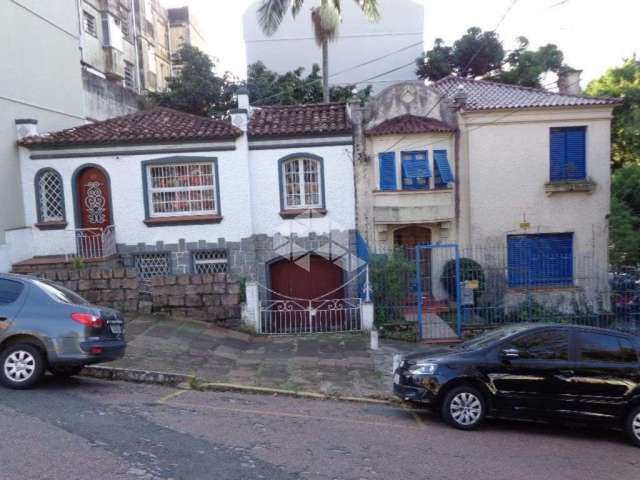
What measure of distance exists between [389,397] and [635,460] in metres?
3.44

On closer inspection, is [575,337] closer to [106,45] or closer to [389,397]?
[389,397]

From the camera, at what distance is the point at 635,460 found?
6.76 metres

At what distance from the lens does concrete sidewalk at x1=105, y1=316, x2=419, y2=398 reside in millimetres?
9539

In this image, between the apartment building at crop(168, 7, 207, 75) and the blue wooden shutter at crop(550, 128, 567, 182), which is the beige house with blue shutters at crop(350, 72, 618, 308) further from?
the apartment building at crop(168, 7, 207, 75)

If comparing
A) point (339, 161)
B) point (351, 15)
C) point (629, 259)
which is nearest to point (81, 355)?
point (339, 161)

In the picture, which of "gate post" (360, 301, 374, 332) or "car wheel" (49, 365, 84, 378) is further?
"gate post" (360, 301, 374, 332)

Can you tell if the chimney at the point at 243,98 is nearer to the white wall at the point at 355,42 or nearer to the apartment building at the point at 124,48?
the apartment building at the point at 124,48

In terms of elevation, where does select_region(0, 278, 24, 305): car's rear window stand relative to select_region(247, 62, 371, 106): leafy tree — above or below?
below

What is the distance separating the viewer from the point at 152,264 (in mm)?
16125

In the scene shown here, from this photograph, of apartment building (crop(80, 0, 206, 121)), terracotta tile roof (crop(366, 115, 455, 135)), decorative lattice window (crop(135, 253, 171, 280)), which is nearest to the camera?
decorative lattice window (crop(135, 253, 171, 280))

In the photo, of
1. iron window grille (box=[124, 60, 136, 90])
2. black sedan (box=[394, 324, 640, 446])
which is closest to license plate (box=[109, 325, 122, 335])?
black sedan (box=[394, 324, 640, 446])

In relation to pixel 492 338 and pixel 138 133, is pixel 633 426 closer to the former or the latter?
pixel 492 338

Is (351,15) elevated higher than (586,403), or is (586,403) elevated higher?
(351,15)

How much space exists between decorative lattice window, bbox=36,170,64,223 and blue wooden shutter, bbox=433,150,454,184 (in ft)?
34.9
